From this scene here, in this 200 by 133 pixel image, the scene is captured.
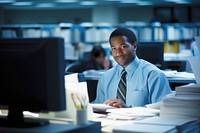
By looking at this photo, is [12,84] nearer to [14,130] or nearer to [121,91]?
[14,130]

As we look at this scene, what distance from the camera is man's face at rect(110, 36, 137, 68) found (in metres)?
3.74

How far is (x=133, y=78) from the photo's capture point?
3779mm

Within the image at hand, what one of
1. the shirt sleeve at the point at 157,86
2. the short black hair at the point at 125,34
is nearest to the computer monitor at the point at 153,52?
Result: the short black hair at the point at 125,34

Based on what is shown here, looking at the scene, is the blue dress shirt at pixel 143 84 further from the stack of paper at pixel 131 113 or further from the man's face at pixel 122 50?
the stack of paper at pixel 131 113

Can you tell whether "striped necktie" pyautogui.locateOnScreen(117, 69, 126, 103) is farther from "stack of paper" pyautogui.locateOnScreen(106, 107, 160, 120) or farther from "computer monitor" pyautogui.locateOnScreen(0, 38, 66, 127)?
"computer monitor" pyautogui.locateOnScreen(0, 38, 66, 127)

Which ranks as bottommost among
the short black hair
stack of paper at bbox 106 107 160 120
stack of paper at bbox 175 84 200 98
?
stack of paper at bbox 106 107 160 120

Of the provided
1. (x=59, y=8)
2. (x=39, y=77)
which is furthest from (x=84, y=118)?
(x=59, y=8)

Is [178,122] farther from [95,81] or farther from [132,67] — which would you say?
[95,81]

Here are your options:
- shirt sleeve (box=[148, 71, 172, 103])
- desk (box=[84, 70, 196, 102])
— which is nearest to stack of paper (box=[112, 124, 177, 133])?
shirt sleeve (box=[148, 71, 172, 103])

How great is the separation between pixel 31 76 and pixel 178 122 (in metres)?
0.78

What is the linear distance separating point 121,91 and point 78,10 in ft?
59.1

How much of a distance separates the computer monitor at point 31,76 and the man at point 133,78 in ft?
4.61

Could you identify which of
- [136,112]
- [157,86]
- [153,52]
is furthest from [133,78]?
[153,52]

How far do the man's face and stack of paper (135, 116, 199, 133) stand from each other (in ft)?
3.52
